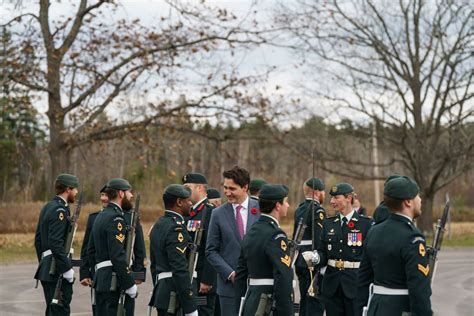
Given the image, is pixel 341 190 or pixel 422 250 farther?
pixel 341 190

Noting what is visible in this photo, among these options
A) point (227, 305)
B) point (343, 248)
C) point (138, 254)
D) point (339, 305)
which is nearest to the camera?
point (227, 305)

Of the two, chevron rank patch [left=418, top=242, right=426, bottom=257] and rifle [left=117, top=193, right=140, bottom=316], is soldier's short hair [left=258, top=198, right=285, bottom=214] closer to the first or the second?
chevron rank patch [left=418, top=242, right=426, bottom=257]

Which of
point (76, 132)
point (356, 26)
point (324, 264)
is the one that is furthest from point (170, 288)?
point (356, 26)

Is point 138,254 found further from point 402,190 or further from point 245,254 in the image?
point 402,190

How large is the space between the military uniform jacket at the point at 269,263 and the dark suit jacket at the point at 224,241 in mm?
1445

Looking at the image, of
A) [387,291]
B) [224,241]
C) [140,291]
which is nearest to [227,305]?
[224,241]

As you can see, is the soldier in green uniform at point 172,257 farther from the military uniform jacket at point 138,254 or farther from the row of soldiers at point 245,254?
the military uniform jacket at point 138,254

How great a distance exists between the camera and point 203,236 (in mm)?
9773

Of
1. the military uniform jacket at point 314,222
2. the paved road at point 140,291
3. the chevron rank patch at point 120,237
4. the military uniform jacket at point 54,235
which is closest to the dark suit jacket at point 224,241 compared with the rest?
the chevron rank patch at point 120,237

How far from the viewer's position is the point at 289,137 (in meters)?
34.5

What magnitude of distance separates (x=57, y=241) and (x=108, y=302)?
127 centimetres

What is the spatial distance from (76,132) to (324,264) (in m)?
17.8

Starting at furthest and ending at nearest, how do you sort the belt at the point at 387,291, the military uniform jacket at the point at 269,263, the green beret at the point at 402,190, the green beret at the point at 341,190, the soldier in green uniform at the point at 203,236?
the green beret at the point at 341,190 < the soldier in green uniform at the point at 203,236 < the military uniform jacket at the point at 269,263 < the green beret at the point at 402,190 < the belt at the point at 387,291

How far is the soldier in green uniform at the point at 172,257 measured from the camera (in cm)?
846
